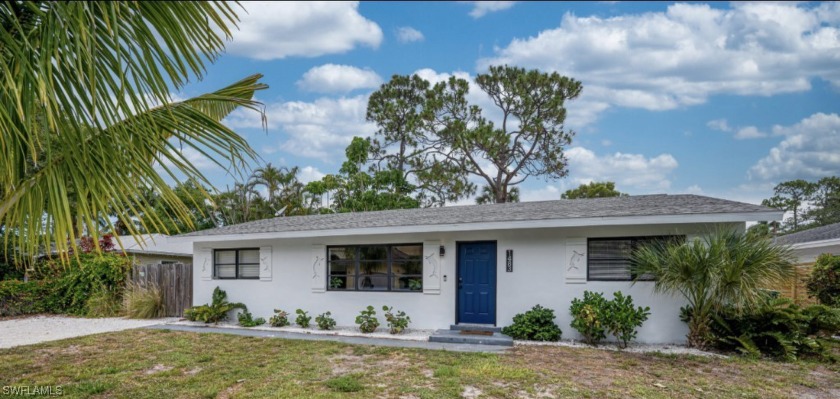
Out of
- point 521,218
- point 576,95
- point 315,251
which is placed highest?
point 576,95

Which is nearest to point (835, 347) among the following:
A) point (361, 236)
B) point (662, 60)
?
point (662, 60)

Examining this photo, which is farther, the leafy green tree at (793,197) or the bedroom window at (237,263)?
the leafy green tree at (793,197)

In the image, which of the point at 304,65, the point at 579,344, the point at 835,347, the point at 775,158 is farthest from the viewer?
the point at 775,158

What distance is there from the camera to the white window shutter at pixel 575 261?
33.9 ft

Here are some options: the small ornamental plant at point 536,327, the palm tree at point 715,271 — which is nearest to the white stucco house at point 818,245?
the palm tree at point 715,271

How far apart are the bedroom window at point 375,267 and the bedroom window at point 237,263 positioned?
233cm

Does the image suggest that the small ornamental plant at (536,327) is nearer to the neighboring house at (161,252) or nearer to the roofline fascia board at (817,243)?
the roofline fascia board at (817,243)

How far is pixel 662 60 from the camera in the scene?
44.5ft

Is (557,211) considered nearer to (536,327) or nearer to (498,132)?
(536,327)

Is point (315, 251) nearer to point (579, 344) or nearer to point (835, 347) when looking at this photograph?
point (579, 344)

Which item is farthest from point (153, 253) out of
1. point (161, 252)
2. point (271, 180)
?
point (271, 180)

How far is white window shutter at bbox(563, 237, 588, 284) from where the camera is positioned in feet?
33.9

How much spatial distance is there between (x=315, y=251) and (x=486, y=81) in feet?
56.3

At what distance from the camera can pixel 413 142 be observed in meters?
28.4
